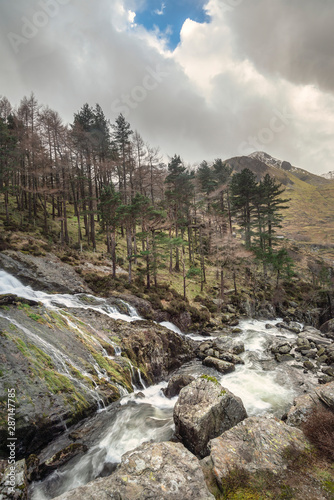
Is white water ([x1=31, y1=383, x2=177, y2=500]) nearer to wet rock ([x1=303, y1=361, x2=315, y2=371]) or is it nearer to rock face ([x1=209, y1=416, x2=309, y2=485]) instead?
rock face ([x1=209, y1=416, x2=309, y2=485])

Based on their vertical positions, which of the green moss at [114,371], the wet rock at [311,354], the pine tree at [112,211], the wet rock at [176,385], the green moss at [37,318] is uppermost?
the pine tree at [112,211]

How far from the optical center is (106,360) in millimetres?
11828

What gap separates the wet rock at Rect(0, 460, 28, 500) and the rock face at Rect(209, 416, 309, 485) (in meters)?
5.01

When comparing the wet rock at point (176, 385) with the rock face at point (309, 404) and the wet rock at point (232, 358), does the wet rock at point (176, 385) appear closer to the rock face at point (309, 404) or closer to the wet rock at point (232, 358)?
the wet rock at point (232, 358)

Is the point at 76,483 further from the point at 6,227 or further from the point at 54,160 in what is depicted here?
the point at 54,160

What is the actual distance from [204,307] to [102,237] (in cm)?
1881

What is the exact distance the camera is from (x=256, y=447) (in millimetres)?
5984

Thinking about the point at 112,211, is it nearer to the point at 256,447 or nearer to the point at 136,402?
the point at 136,402

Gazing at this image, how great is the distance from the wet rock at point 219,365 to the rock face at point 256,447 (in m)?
7.91

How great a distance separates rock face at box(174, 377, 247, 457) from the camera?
743 cm

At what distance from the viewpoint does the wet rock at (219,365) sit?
572 inches

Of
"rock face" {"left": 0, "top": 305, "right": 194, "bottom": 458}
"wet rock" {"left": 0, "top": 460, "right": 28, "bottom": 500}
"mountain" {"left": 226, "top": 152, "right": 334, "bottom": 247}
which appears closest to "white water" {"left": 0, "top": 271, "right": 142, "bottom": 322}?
"rock face" {"left": 0, "top": 305, "right": 194, "bottom": 458}

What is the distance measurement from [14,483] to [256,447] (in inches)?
257

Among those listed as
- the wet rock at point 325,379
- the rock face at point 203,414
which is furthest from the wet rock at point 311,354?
the rock face at point 203,414
